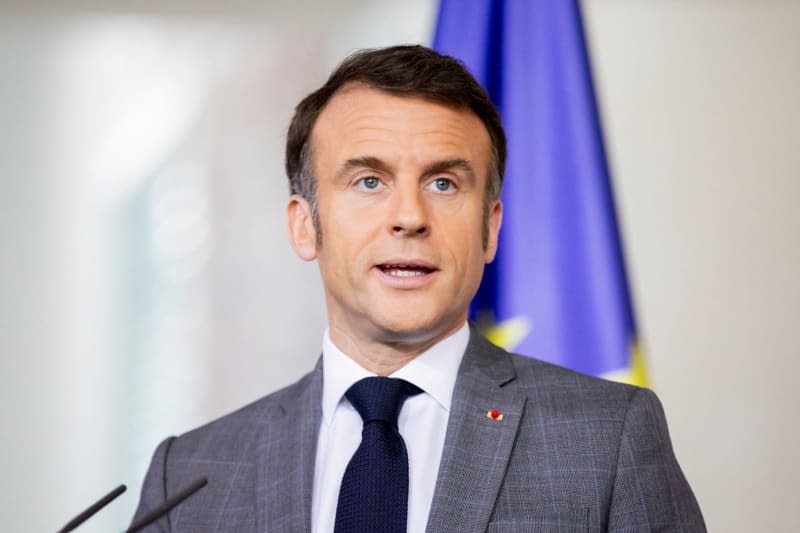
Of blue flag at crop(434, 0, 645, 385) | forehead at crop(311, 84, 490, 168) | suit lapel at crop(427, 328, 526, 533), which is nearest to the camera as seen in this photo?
suit lapel at crop(427, 328, 526, 533)

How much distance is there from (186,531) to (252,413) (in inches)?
11.4

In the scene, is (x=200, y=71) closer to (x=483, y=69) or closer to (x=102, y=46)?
(x=102, y=46)

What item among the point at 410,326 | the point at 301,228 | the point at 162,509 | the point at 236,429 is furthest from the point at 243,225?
the point at 162,509

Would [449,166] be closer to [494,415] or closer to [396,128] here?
[396,128]

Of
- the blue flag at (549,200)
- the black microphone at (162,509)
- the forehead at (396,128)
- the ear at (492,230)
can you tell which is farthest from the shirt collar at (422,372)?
the blue flag at (549,200)

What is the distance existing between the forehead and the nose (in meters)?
0.08

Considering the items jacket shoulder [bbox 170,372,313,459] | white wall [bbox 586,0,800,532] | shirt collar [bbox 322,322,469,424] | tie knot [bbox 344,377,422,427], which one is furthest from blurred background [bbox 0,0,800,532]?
tie knot [bbox 344,377,422,427]

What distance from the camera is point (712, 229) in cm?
294

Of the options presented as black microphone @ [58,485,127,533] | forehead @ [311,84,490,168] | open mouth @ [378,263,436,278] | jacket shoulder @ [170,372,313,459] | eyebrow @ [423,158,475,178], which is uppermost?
forehead @ [311,84,490,168]

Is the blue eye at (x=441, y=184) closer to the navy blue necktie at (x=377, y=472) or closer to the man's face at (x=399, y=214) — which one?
the man's face at (x=399, y=214)

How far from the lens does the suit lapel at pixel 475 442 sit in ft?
5.93

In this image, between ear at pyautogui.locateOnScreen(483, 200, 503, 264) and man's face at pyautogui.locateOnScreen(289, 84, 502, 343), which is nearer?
man's face at pyautogui.locateOnScreen(289, 84, 502, 343)

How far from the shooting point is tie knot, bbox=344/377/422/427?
1.95m

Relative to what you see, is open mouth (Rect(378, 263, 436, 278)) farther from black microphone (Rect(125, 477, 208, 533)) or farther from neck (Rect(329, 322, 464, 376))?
black microphone (Rect(125, 477, 208, 533))
